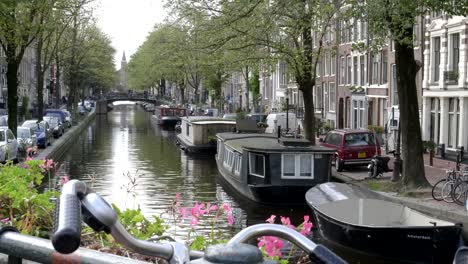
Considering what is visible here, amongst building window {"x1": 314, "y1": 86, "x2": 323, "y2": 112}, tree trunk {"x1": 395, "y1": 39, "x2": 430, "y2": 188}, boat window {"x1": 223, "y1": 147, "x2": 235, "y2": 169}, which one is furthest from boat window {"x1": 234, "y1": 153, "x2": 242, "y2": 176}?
building window {"x1": 314, "y1": 86, "x2": 323, "y2": 112}

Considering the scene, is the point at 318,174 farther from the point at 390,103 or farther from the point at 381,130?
the point at 390,103

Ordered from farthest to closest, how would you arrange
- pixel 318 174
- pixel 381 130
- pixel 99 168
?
1. pixel 381 130
2. pixel 99 168
3. pixel 318 174

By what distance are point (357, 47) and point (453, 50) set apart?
1238 centimetres

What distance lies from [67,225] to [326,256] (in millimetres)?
690

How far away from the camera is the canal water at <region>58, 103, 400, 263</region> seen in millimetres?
19156

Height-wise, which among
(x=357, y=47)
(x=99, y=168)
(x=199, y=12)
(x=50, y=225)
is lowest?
(x=99, y=168)

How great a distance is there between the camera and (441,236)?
13.1 metres

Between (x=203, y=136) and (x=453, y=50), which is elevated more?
(x=453, y=50)

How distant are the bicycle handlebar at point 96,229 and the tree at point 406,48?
15204mm

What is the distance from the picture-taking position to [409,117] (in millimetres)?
19750

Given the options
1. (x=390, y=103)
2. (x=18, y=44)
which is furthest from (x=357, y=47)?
(x=390, y=103)

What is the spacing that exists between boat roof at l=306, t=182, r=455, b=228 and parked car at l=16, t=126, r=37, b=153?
15517mm

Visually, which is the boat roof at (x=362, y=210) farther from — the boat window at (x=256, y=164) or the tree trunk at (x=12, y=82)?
the tree trunk at (x=12, y=82)

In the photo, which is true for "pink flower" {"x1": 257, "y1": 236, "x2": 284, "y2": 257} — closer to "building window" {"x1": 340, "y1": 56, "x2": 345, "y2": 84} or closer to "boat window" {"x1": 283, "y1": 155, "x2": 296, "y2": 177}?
"boat window" {"x1": 283, "y1": 155, "x2": 296, "y2": 177}
